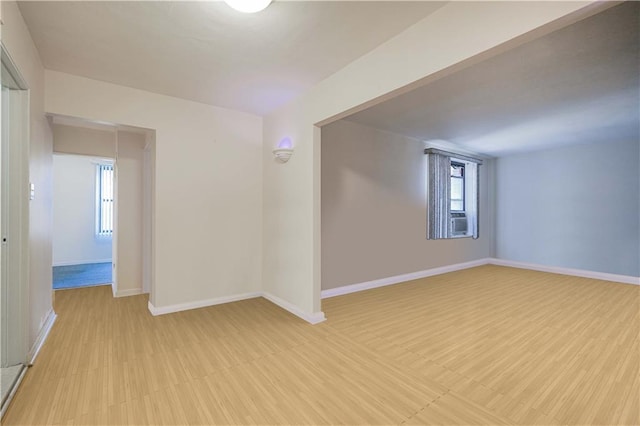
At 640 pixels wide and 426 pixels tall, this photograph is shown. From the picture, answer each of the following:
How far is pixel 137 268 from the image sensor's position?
4.41 m

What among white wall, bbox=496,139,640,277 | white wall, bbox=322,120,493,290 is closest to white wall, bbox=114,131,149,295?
white wall, bbox=322,120,493,290

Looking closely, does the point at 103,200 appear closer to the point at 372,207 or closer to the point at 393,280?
the point at 372,207

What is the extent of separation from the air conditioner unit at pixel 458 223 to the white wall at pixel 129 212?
19.7ft

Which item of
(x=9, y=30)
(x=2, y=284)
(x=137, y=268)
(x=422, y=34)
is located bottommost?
(x=137, y=268)

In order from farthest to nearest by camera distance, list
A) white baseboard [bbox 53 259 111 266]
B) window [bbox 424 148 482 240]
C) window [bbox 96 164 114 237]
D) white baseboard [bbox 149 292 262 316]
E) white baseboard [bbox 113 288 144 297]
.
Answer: window [bbox 96 164 114 237], white baseboard [bbox 53 259 111 266], window [bbox 424 148 482 240], white baseboard [bbox 113 288 144 297], white baseboard [bbox 149 292 262 316]

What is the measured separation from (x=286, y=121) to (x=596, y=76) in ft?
11.1

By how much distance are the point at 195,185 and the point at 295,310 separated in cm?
204

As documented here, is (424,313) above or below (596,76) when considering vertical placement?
below

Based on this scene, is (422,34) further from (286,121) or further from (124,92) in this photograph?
(124,92)

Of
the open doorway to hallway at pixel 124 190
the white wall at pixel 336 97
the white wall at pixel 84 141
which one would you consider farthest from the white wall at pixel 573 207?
the white wall at pixel 84 141

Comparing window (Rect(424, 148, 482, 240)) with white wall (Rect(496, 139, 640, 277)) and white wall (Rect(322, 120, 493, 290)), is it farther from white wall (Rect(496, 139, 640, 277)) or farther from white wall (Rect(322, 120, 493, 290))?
white wall (Rect(496, 139, 640, 277))

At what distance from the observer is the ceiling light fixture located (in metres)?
1.84

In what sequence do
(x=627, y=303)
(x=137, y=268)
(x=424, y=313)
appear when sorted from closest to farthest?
(x=424, y=313) → (x=627, y=303) → (x=137, y=268)

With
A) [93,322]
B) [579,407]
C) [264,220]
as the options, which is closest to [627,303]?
[579,407]
